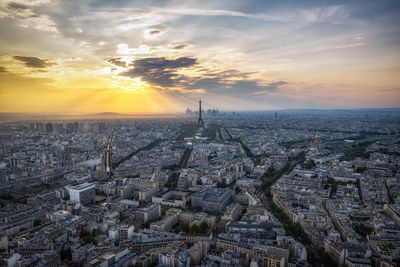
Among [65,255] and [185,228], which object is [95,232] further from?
[185,228]

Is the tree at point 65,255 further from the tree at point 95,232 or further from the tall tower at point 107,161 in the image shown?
the tall tower at point 107,161

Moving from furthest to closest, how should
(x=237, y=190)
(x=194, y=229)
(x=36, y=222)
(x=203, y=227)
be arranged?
(x=237, y=190), (x=36, y=222), (x=203, y=227), (x=194, y=229)

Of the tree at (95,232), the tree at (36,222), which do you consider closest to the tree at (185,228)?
the tree at (95,232)

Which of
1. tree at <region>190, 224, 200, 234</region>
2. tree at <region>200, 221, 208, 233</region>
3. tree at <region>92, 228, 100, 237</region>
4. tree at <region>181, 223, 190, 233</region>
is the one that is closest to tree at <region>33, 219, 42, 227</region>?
tree at <region>92, 228, 100, 237</region>

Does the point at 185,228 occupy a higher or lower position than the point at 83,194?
lower

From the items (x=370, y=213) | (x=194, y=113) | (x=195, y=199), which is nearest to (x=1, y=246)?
(x=195, y=199)

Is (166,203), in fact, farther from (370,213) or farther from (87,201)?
(370,213)

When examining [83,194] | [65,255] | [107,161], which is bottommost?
[65,255]

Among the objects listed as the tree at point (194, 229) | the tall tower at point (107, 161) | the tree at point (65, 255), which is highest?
the tall tower at point (107, 161)

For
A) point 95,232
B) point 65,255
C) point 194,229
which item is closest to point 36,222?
point 95,232

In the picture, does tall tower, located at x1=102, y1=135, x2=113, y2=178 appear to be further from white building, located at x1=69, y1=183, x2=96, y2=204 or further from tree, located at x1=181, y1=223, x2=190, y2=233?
tree, located at x1=181, y1=223, x2=190, y2=233

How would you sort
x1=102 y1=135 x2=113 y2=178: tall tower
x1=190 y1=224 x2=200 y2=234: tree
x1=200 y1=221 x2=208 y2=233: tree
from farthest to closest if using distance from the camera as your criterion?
x1=102 y1=135 x2=113 y2=178: tall tower, x1=200 y1=221 x2=208 y2=233: tree, x1=190 y1=224 x2=200 y2=234: tree
